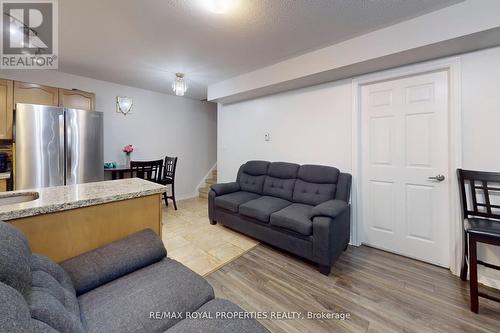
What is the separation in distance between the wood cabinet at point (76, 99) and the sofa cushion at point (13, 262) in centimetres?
306

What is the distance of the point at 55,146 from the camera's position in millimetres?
2785

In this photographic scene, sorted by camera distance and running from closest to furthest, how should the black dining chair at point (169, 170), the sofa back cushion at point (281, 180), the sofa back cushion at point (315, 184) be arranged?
the sofa back cushion at point (315, 184) < the sofa back cushion at point (281, 180) < the black dining chair at point (169, 170)

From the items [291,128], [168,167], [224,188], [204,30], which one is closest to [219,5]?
[204,30]

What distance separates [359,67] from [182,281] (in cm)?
274

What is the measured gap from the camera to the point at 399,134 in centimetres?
246

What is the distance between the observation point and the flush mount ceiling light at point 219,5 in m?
1.75

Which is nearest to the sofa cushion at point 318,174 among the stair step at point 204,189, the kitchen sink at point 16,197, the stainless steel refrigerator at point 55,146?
the kitchen sink at point 16,197

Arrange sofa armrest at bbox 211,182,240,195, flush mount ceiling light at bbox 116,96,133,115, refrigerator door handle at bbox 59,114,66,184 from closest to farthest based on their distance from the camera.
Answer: refrigerator door handle at bbox 59,114,66,184
sofa armrest at bbox 211,182,240,195
flush mount ceiling light at bbox 116,96,133,115

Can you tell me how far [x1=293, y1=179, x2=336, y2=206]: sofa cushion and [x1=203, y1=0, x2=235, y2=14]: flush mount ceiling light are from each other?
7.18 ft

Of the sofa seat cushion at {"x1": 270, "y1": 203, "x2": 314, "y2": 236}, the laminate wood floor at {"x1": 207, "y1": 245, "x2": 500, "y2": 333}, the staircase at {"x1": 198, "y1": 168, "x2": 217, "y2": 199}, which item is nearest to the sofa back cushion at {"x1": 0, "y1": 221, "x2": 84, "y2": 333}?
the laminate wood floor at {"x1": 207, "y1": 245, "x2": 500, "y2": 333}

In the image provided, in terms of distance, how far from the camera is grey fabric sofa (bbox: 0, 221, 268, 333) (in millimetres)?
678

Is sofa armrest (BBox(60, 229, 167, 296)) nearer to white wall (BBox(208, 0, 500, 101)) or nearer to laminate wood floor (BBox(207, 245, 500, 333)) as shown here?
laminate wood floor (BBox(207, 245, 500, 333))

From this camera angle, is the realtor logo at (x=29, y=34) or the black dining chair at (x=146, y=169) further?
the black dining chair at (x=146, y=169)

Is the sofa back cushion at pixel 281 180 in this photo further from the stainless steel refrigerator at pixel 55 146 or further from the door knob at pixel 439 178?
the stainless steel refrigerator at pixel 55 146
